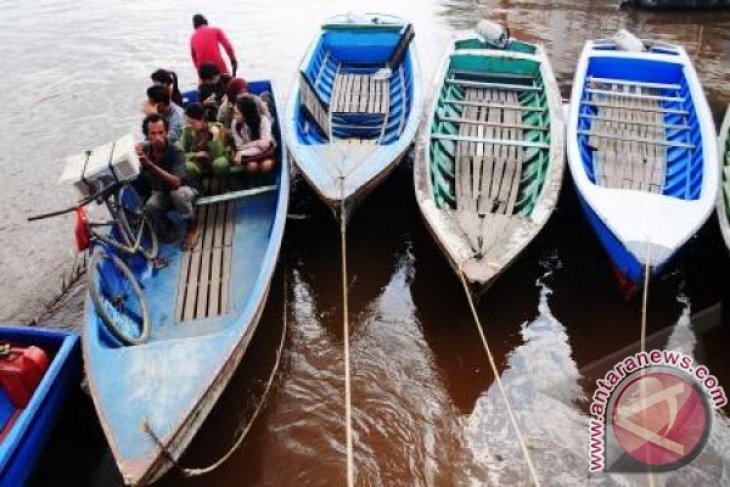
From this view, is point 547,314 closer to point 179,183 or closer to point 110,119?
point 179,183

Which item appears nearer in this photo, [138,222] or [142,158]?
[142,158]

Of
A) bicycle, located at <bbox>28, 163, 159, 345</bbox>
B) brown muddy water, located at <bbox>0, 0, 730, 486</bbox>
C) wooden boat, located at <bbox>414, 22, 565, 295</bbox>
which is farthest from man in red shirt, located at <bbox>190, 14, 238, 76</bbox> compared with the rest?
bicycle, located at <bbox>28, 163, 159, 345</bbox>

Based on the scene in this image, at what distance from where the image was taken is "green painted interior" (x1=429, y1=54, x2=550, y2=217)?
5.85 m

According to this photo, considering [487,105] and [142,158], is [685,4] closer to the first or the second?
[487,105]

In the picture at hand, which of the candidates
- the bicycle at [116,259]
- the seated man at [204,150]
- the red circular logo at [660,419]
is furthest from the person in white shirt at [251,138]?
the red circular logo at [660,419]

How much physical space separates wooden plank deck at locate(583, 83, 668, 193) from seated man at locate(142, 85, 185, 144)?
4509 mm

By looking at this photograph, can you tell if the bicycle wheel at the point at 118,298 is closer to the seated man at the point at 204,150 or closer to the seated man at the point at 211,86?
the seated man at the point at 204,150

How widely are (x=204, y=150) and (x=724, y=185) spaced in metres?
5.35

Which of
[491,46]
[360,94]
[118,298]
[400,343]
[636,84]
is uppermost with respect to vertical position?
[491,46]

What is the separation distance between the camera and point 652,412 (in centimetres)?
443

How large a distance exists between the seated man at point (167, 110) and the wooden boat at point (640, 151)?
13.6ft

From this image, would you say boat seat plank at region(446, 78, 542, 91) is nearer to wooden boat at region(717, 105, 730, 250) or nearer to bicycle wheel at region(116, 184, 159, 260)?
wooden boat at region(717, 105, 730, 250)

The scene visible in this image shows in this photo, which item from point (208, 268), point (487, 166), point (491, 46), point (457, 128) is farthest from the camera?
point (491, 46)

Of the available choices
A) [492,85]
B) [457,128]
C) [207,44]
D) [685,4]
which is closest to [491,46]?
[492,85]
